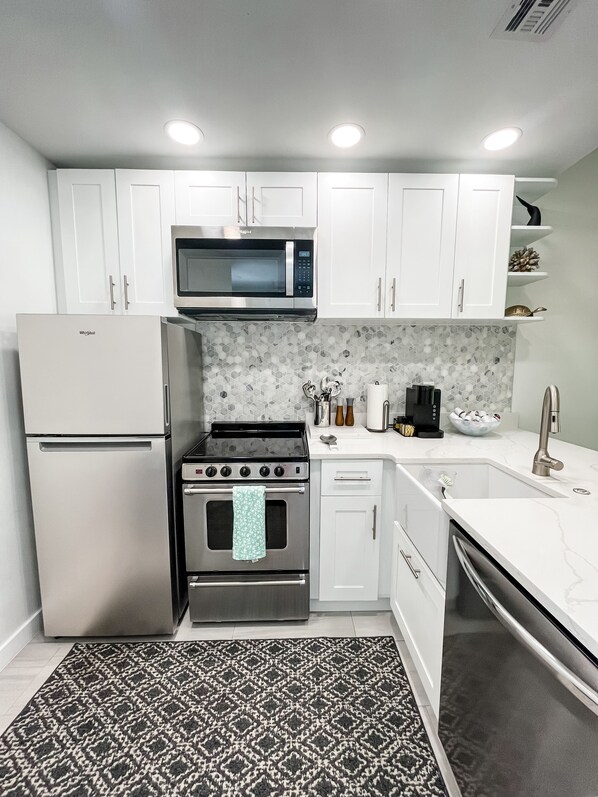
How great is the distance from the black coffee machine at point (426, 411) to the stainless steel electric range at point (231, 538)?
80 cm

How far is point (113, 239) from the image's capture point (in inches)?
73.7

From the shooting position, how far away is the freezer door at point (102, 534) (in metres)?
1.58

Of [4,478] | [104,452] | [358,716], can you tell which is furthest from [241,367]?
[358,716]

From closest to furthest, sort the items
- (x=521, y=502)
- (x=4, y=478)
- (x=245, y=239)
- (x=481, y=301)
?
(x=521, y=502) < (x=4, y=478) < (x=245, y=239) < (x=481, y=301)

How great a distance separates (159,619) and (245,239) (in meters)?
2.02

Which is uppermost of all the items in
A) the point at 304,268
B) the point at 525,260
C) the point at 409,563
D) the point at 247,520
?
the point at 525,260

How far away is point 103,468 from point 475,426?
2086mm

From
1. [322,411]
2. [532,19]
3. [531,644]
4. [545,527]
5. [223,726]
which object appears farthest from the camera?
[322,411]

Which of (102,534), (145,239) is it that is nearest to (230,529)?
(102,534)

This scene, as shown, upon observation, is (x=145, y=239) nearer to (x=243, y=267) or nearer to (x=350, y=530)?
(x=243, y=267)

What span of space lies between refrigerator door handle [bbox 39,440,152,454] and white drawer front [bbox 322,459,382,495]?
0.90m

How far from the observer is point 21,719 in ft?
4.28

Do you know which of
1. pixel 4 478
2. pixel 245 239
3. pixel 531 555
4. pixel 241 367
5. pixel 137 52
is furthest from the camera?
pixel 241 367

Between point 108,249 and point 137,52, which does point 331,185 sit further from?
point 108,249
